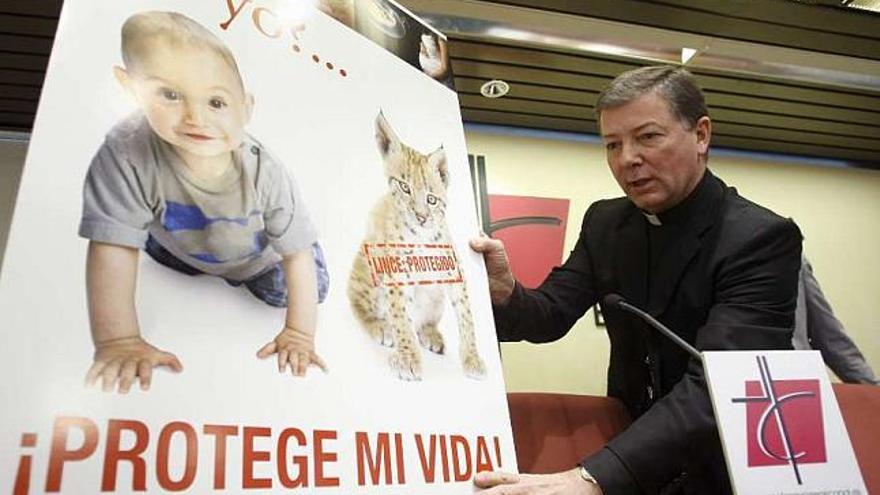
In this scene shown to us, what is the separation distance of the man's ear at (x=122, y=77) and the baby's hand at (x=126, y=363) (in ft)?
0.91

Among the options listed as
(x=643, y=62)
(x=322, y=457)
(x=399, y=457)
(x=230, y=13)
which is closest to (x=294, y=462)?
(x=322, y=457)

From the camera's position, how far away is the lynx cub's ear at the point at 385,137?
101 centimetres

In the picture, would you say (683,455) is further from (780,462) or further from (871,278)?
(871,278)

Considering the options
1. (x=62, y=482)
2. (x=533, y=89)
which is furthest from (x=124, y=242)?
(x=533, y=89)

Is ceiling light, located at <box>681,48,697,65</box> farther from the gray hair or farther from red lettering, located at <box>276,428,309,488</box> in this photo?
red lettering, located at <box>276,428,309,488</box>

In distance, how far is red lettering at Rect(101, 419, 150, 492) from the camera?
0.59 metres

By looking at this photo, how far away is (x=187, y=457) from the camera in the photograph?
636mm

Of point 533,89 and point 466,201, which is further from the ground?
point 533,89

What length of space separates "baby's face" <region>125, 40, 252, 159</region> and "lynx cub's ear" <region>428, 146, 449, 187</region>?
36cm

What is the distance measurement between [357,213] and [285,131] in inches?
5.8

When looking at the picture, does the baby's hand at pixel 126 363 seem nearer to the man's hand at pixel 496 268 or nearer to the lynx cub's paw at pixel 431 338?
the lynx cub's paw at pixel 431 338

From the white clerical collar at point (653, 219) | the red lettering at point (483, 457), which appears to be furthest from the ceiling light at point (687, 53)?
the red lettering at point (483, 457)

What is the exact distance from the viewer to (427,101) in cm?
115

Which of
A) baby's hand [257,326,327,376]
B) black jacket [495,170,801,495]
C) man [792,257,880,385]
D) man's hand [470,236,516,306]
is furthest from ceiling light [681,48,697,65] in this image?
baby's hand [257,326,327,376]
